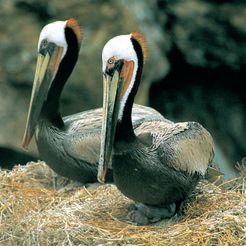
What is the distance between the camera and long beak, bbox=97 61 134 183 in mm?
6395

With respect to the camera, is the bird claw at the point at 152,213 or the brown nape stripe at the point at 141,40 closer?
the brown nape stripe at the point at 141,40

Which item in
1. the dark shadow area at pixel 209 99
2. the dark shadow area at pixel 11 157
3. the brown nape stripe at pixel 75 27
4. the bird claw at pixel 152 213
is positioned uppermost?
the brown nape stripe at pixel 75 27

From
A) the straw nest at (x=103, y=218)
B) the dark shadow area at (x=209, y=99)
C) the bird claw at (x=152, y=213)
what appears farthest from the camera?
the dark shadow area at (x=209, y=99)

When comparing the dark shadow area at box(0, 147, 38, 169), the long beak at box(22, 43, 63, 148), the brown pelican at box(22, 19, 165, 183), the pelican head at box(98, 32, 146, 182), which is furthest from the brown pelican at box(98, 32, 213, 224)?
the dark shadow area at box(0, 147, 38, 169)

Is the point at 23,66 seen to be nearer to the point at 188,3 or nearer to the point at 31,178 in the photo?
the point at 188,3

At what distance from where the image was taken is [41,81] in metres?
7.73

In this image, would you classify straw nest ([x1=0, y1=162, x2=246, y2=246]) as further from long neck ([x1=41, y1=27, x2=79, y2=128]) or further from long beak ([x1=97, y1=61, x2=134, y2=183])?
long neck ([x1=41, y1=27, x2=79, y2=128])

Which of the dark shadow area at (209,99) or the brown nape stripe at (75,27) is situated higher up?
the brown nape stripe at (75,27)

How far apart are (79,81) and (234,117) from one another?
2169 mm

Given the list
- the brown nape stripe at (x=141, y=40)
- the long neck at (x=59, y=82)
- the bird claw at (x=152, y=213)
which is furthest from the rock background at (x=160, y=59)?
the brown nape stripe at (x=141, y=40)

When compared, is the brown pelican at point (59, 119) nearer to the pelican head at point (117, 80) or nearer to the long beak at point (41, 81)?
the long beak at point (41, 81)

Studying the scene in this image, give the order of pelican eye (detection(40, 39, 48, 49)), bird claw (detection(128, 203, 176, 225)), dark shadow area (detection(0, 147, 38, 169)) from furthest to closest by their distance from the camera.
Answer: dark shadow area (detection(0, 147, 38, 169)) → pelican eye (detection(40, 39, 48, 49)) → bird claw (detection(128, 203, 176, 225))

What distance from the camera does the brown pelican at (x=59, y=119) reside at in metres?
7.60

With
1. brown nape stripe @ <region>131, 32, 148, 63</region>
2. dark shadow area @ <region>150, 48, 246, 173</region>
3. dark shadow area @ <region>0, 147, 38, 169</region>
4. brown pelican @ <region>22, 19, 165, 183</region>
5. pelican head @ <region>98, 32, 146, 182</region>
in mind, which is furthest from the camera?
dark shadow area @ <region>150, 48, 246, 173</region>
